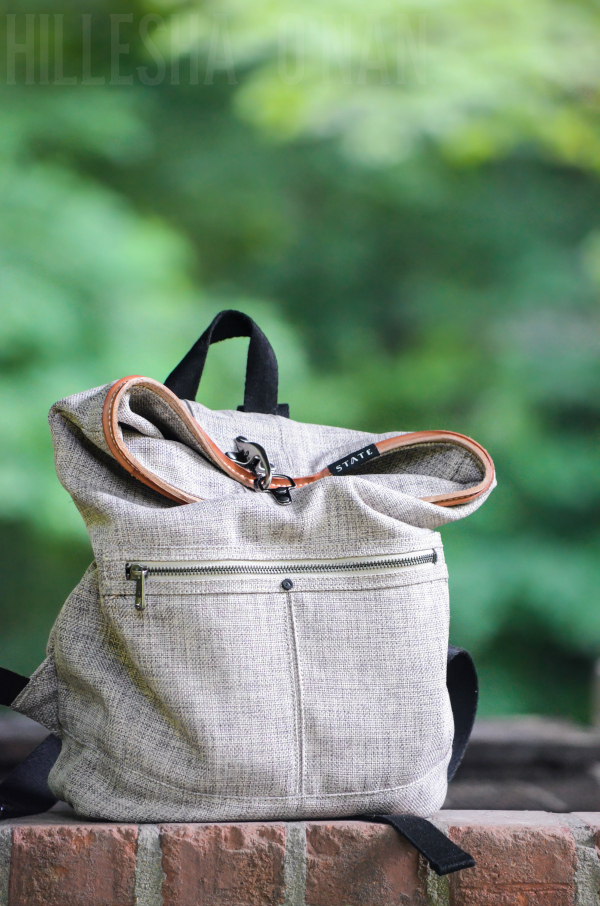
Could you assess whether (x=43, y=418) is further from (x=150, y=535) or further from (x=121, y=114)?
(x=150, y=535)

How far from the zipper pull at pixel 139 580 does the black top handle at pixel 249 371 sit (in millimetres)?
259

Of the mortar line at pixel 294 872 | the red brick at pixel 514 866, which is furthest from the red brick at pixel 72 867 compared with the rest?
the red brick at pixel 514 866

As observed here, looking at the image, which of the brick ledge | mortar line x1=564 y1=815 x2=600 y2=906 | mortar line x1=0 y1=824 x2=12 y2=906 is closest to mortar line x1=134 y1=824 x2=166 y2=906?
the brick ledge

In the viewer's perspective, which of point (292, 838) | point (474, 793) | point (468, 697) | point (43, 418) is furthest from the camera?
point (43, 418)

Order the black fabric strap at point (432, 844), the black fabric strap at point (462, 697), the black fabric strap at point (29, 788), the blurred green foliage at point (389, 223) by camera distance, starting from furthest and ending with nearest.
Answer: the blurred green foliage at point (389, 223) → the black fabric strap at point (462, 697) → the black fabric strap at point (29, 788) → the black fabric strap at point (432, 844)

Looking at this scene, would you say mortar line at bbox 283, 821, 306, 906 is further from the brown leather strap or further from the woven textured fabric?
the brown leather strap

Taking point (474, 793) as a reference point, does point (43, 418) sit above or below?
above

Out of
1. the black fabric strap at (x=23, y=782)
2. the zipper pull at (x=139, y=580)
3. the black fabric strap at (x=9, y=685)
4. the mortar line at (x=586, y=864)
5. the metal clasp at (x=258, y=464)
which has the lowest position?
the mortar line at (x=586, y=864)

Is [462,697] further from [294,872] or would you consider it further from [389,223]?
[389,223]

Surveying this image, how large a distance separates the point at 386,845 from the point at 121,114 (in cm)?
222

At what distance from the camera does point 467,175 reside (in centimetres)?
250

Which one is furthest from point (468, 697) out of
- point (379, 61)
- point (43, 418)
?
point (379, 61)

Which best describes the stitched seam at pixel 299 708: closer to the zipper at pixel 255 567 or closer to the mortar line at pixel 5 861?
the zipper at pixel 255 567

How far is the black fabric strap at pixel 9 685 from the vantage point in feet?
2.29
